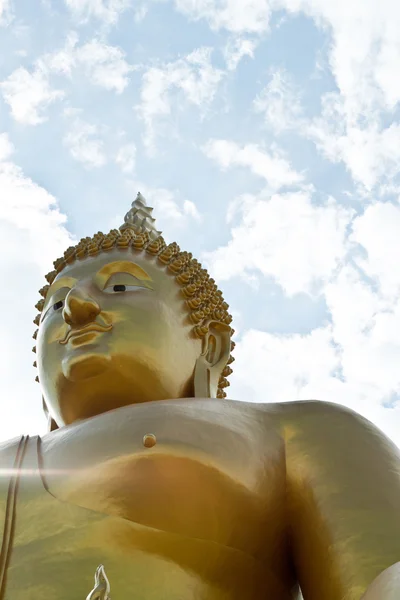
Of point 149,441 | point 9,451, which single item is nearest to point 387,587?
point 149,441

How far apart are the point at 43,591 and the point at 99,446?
646 millimetres

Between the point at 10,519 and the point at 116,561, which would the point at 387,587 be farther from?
the point at 10,519

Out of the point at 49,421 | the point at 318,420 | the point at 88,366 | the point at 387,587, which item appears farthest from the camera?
the point at 49,421

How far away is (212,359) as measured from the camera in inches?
172

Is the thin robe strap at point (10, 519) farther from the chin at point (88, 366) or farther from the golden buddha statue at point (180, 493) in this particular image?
the chin at point (88, 366)

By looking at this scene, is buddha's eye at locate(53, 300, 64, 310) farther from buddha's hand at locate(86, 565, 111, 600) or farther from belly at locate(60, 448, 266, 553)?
buddha's hand at locate(86, 565, 111, 600)

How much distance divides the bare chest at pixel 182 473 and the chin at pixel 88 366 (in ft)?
1.51

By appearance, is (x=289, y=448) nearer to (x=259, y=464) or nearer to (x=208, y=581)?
(x=259, y=464)

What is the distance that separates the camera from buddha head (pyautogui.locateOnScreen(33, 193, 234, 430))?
386 centimetres

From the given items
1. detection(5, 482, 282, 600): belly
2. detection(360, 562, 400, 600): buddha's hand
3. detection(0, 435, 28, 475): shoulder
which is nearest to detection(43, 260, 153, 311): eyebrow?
detection(0, 435, 28, 475): shoulder

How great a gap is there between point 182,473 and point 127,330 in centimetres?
104

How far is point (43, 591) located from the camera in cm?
277

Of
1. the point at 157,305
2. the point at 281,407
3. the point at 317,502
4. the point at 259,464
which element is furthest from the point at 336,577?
the point at 157,305

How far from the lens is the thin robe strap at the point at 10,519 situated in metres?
2.88
